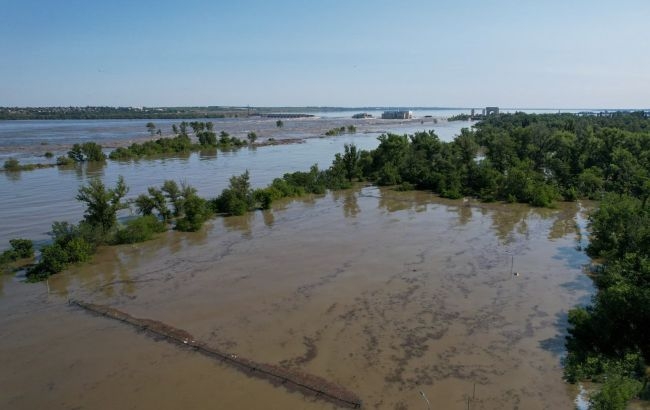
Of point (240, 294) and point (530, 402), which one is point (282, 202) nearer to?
point (240, 294)

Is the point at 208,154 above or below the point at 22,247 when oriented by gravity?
above

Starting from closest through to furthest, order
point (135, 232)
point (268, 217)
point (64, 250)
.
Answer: point (64, 250) → point (135, 232) → point (268, 217)

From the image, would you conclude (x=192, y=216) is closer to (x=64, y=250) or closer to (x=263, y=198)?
(x=263, y=198)

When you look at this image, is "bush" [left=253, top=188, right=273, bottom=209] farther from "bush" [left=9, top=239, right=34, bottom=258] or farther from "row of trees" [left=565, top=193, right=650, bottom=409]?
"row of trees" [left=565, top=193, right=650, bottom=409]

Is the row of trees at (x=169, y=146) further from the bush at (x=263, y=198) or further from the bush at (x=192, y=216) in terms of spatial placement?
the bush at (x=192, y=216)

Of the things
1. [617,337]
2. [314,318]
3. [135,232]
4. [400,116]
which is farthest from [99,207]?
[400,116]

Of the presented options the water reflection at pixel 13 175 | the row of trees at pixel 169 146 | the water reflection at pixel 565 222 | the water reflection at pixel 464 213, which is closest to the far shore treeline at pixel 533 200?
the water reflection at pixel 565 222

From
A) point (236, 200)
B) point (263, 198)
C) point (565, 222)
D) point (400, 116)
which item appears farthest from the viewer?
point (400, 116)
